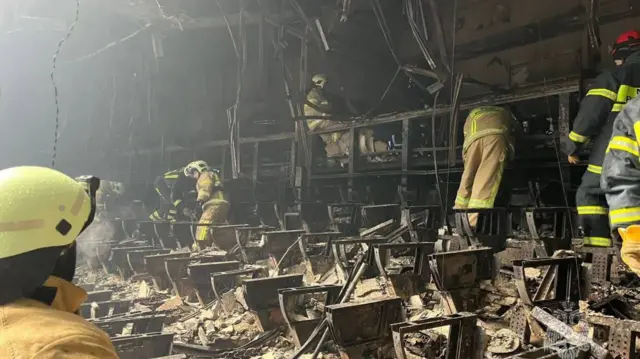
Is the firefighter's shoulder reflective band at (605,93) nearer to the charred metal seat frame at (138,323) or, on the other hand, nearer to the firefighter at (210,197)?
the charred metal seat frame at (138,323)

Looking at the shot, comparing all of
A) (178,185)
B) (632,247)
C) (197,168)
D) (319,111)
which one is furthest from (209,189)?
(632,247)

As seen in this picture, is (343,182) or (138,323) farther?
(343,182)

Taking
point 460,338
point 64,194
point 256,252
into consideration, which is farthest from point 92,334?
point 256,252

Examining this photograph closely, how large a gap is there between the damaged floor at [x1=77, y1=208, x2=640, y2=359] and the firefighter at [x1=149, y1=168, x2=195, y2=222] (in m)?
4.39

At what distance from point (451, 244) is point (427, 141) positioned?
315 cm

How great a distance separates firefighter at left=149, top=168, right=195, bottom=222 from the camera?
10445mm

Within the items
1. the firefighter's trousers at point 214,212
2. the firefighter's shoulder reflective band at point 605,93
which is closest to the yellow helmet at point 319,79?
the firefighter's trousers at point 214,212

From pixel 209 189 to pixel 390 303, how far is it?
267 inches

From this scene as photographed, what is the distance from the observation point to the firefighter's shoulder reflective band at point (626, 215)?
2602mm

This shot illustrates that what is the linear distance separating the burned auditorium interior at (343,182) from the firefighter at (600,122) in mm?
17

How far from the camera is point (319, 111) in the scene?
25.2 ft

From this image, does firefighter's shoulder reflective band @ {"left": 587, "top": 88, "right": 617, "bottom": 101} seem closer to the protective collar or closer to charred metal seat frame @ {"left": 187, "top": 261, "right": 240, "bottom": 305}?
the protective collar

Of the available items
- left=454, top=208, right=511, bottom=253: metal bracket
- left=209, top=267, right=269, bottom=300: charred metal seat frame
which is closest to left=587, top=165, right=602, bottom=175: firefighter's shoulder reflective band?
left=454, top=208, right=511, bottom=253: metal bracket

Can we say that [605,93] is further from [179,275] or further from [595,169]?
[179,275]
